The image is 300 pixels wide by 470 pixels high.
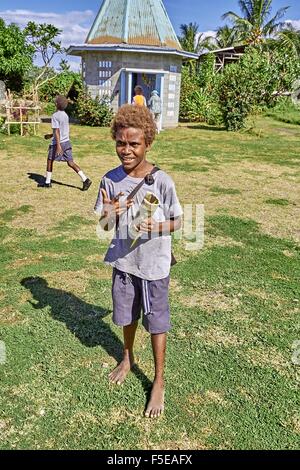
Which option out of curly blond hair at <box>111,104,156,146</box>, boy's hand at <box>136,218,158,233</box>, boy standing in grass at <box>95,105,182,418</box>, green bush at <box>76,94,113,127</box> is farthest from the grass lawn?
green bush at <box>76,94,113,127</box>

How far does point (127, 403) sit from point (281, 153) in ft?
35.6

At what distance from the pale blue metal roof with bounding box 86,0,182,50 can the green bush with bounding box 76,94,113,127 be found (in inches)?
92.6

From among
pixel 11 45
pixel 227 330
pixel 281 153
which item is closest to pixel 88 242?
pixel 227 330

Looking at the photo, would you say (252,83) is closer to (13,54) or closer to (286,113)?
(286,113)

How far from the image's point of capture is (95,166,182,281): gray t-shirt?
7.38ft

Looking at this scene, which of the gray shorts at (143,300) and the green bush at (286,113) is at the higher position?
the green bush at (286,113)

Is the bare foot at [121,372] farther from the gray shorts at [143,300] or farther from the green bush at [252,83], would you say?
the green bush at [252,83]

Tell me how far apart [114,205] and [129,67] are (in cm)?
1498

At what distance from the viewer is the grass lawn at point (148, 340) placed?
93.8 inches

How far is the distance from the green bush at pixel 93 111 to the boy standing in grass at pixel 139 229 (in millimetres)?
14147

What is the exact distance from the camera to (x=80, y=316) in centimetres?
345

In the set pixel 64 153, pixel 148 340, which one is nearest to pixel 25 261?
pixel 148 340

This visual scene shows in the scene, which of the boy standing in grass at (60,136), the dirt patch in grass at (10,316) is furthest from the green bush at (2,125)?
the dirt patch in grass at (10,316)
